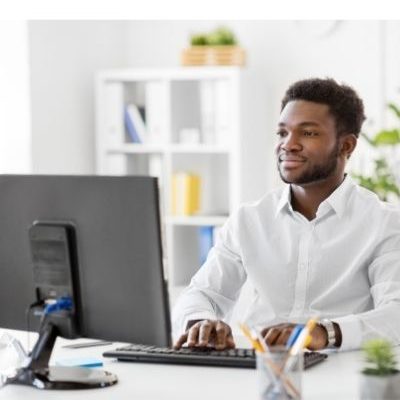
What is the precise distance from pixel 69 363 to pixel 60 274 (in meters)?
0.27

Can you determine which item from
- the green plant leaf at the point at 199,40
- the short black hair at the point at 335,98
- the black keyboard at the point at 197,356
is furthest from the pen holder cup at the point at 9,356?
the green plant leaf at the point at 199,40

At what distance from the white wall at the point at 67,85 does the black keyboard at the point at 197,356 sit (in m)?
2.84

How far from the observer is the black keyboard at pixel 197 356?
2055mm

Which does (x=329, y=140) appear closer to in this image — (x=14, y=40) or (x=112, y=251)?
(x=112, y=251)

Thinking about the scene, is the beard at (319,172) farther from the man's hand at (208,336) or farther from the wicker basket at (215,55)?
the wicker basket at (215,55)

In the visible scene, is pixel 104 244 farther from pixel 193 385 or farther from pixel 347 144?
pixel 347 144

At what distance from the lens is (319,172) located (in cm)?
254

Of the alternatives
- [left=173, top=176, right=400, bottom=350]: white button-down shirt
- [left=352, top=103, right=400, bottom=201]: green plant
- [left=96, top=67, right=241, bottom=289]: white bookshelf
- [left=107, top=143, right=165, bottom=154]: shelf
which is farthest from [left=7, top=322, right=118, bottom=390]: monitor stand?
[left=107, top=143, right=165, bottom=154]: shelf

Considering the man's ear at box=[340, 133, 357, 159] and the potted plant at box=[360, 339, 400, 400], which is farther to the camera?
the man's ear at box=[340, 133, 357, 159]

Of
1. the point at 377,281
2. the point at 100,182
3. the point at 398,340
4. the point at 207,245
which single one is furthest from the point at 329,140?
the point at 207,245

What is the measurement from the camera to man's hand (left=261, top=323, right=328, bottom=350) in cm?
203

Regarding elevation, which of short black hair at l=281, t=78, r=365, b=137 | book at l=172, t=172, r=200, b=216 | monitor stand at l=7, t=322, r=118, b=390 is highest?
short black hair at l=281, t=78, r=365, b=137

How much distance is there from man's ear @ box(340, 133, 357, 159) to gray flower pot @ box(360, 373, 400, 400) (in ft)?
3.52

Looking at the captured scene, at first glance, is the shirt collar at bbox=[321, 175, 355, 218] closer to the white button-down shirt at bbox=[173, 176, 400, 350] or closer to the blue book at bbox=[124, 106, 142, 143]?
the white button-down shirt at bbox=[173, 176, 400, 350]
